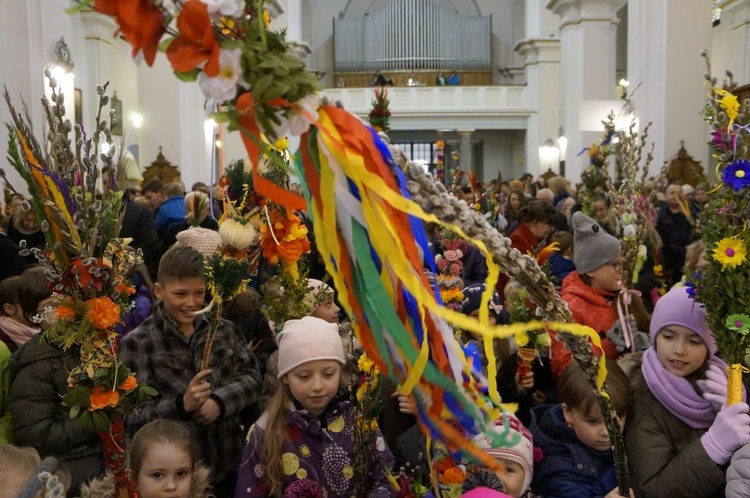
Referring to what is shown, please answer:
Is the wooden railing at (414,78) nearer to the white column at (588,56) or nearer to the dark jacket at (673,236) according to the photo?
the white column at (588,56)

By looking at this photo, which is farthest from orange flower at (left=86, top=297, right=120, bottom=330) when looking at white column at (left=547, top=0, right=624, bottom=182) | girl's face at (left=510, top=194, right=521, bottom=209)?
white column at (left=547, top=0, right=624, bottom=182)

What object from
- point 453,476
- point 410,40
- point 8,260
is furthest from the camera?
point 410,40

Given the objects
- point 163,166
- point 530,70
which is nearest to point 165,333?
point 163,166

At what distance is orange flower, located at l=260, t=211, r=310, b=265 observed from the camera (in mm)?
3143

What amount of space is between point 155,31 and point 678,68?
1150cm

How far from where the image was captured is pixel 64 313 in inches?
97.0

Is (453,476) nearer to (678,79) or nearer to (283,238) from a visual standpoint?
(283,238)

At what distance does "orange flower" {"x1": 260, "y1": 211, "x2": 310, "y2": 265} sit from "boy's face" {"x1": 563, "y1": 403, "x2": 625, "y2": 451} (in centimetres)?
126

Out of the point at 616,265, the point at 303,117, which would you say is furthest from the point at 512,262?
the point at 616,265

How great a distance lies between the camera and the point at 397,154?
1.29m

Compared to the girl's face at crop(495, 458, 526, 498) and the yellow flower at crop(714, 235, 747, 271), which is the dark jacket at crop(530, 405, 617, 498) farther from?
the yellow flower at crop(714, 235, 747, 271)

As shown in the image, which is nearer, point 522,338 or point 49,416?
point 49,416

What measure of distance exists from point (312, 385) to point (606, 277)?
191cm

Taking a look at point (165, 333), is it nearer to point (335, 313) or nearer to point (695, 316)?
point (335, 313)
